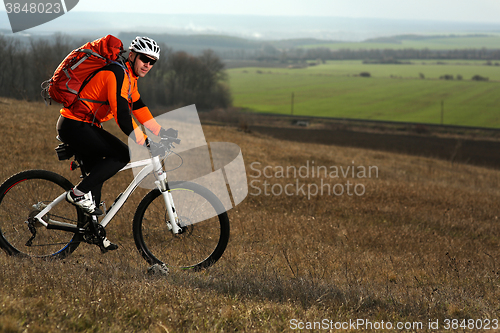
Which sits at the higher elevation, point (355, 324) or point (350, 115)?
point (355, 324)

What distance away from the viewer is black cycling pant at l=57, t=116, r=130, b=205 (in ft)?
15.3

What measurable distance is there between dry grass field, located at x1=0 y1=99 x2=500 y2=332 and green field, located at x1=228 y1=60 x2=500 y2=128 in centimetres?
6991

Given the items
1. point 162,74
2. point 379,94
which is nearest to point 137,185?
point 162,74

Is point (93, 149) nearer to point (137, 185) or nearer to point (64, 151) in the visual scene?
point (64, 151)

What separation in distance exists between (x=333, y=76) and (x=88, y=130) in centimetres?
15538

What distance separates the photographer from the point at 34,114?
18219 millimetres

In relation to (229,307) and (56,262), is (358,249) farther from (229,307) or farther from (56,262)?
(56,262)

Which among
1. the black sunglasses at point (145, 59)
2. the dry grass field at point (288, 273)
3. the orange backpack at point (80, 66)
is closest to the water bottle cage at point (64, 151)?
the orange backpack at point (80, 66)

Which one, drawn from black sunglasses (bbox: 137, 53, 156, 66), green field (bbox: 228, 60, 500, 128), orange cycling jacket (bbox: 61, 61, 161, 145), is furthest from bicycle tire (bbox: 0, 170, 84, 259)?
green field (bbox: 228, 60, 500, 128)

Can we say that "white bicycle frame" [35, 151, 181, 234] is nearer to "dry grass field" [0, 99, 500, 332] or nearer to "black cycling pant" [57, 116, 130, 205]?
"black cycling pant" [57, 116, 130, 205]

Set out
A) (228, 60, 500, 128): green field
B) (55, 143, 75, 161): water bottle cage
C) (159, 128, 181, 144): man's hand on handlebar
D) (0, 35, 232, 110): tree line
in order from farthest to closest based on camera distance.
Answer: (228, 60, 500, 128): green field
(0, 35, 232, 110): tree line
(55, 143, 75, 161): water bottle cage
(159, 128, 181, 144): man's hand on handlebar

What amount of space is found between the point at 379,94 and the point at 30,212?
114 metres

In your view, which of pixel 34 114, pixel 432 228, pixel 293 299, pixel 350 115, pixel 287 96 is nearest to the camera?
pixel 293 299

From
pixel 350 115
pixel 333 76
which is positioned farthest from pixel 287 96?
pixel 333 76
